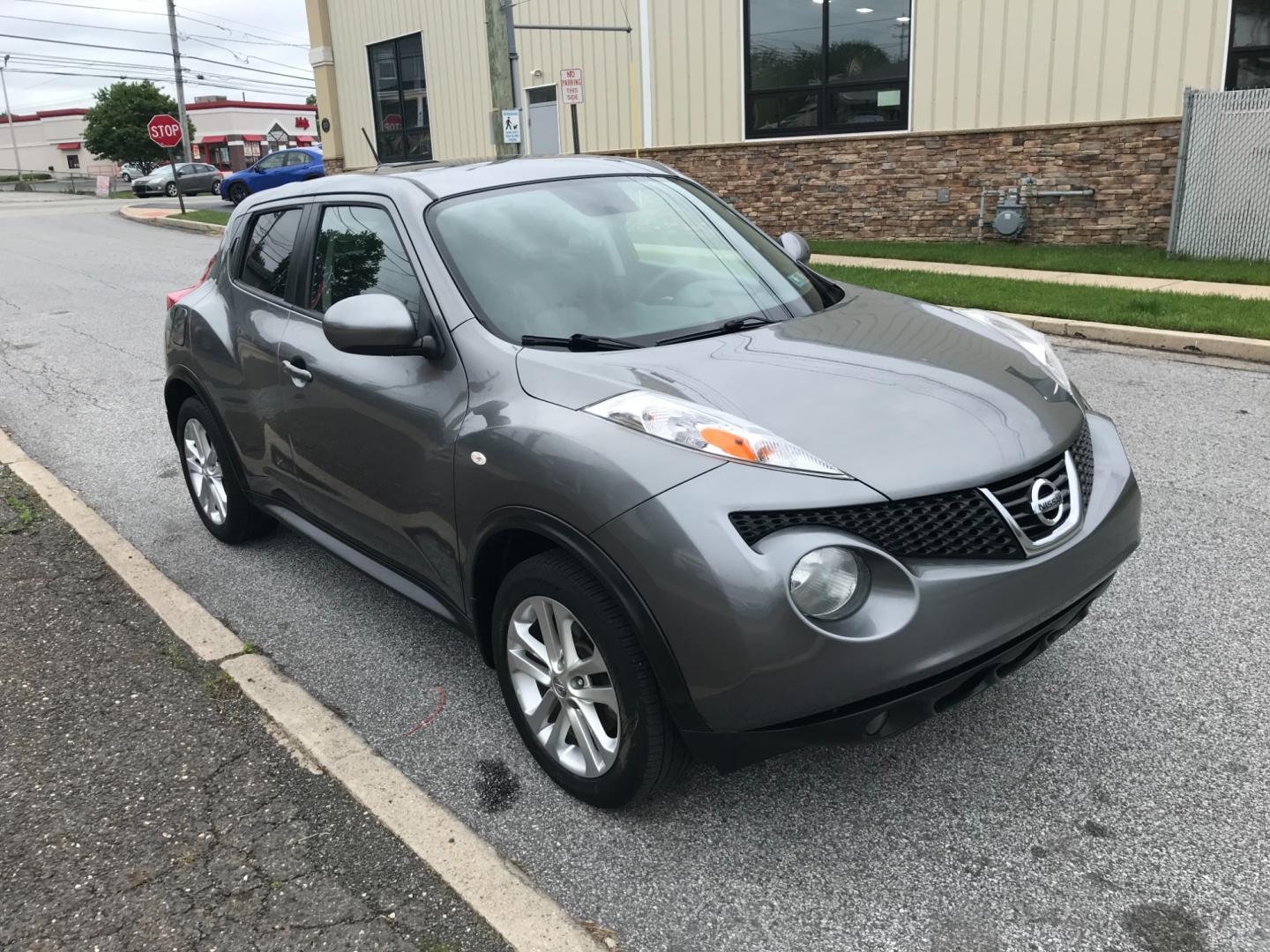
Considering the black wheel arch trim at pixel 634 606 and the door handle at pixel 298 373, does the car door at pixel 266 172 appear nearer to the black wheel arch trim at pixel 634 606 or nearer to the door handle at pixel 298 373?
the door handle at pixel 298 373

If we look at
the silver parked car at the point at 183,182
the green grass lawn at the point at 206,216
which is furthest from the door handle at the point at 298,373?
the silver parked car at the point at 183,182

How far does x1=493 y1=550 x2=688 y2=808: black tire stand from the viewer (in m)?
2.56

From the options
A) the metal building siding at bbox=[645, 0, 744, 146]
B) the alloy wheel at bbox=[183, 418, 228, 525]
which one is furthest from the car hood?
the metal building siding at bbox=[645, 0, 744, 146]

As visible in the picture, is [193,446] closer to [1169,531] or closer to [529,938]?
[529,938]

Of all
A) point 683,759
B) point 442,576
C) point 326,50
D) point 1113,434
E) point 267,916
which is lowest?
point 267,916

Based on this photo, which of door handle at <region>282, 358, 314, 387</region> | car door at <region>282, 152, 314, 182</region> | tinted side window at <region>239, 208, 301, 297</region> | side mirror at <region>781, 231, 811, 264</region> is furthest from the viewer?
car door at <region>282, 152, 314, 182</region>

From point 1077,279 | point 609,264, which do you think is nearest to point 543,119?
point 1077,279

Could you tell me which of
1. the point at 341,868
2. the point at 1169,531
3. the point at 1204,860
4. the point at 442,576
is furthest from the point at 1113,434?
the point at 341,868

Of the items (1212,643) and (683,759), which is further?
(1212,643)

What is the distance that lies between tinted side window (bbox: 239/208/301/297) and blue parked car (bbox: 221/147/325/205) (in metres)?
27.3

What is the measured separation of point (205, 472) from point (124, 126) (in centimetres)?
7520

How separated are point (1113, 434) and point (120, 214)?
3243 cm

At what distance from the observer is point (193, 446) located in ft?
16.6

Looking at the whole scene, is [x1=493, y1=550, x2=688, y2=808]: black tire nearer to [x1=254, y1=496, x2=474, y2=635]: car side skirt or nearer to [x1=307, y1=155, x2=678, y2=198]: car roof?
[x1=254, y1=496, x2=474, y2=635]: car side skirt
